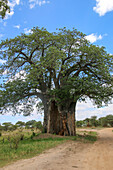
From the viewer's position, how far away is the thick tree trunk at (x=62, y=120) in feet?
48.9

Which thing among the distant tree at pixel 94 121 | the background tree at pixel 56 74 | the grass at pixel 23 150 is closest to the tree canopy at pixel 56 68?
the background tree at pixel 56 74

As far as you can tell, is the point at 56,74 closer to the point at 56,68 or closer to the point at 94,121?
the point at 56,68

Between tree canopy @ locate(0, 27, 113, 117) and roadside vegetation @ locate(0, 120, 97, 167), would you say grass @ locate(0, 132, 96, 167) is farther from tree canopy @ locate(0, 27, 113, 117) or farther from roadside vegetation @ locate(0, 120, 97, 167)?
tree canopy @ locate(0, 27, 113, 117)

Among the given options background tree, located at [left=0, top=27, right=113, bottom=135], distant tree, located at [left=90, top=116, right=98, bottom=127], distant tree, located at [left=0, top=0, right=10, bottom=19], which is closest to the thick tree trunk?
background tree, located at [left=0, top=27, right=113, bottom=135]

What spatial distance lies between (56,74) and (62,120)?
450 cm

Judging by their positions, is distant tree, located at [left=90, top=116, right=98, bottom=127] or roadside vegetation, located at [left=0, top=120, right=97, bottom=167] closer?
roadside vegetation, located at [left=0, top=120, right=97, bottom=167]

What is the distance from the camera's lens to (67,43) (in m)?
14.5

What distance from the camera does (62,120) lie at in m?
14.9

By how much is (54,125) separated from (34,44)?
25.7 feet

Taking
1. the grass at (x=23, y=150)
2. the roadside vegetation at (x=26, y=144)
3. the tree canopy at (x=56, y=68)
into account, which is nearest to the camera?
the grass at (x=23, y=150)

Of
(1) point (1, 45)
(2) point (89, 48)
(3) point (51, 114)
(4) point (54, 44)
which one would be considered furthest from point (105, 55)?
(1) point (1, 45)

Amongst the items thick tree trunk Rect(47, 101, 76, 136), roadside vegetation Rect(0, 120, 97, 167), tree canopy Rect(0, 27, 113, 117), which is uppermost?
tree canopy Rect(0, 27, 113, 117)

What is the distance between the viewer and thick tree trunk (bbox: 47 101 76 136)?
14.9 m

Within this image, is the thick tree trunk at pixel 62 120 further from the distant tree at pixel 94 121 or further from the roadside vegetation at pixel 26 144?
the distant tree at pixel 94 121
